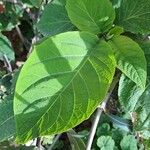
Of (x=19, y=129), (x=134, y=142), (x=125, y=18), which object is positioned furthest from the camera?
(x=134, y=142)

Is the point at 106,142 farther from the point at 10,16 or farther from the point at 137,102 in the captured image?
the point at 137,102

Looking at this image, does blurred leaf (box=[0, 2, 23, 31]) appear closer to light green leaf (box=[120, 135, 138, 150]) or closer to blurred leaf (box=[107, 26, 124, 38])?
light green leaf (box=[120, 135, 138, 150])

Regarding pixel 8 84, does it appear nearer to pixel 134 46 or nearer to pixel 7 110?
pixel 7 110

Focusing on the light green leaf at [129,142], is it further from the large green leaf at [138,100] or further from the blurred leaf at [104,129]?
the large green leaf at [138,100]

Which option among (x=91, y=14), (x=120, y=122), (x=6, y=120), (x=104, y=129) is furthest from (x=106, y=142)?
(x=91, y=14)

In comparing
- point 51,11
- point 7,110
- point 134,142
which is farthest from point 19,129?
point 134,142

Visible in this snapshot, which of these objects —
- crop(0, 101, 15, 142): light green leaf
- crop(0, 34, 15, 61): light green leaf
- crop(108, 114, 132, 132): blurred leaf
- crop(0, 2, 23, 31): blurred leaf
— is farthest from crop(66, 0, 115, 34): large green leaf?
crop(0, 2, 23, 31): blurred leaf
